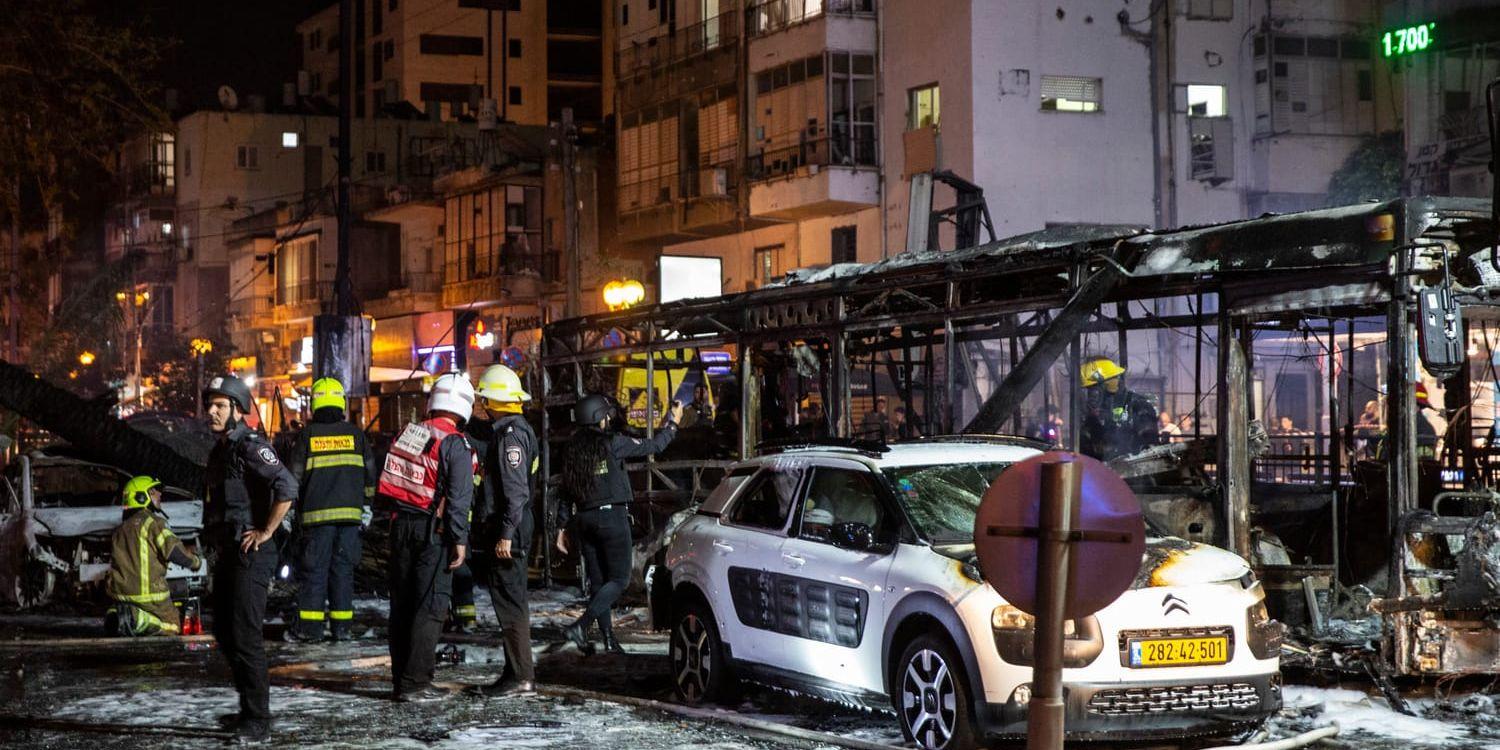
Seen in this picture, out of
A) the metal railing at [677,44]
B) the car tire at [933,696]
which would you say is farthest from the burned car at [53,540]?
the metal railing at [677,44]

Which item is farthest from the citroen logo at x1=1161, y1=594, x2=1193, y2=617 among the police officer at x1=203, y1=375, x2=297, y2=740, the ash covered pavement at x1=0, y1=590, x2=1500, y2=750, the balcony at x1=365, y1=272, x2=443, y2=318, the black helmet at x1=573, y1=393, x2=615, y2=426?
the balcony at x1=365, y1=272, x2=443, y2=318

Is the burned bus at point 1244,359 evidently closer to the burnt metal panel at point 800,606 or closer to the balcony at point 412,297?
the burnt metal panel at point 800,606

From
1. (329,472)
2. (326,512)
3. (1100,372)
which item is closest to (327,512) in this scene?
(326,512)

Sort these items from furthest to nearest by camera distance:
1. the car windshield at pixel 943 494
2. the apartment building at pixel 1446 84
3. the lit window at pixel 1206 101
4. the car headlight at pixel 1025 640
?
the lit window at pixel 1206 101
the apartment building at pixel 1446 84
the car windshield at pixel 943 494
the car headlight at pixel 1025 640

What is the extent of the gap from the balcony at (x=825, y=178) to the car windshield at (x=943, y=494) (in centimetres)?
2755

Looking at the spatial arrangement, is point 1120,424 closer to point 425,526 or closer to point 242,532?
point 425,526

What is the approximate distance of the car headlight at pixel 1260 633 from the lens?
8414mm

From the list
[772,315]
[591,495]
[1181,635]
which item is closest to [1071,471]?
[1181,635]

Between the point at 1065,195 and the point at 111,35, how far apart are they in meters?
20.7

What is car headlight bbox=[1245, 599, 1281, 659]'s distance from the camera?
841cm

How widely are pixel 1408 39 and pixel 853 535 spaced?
95.8 feet

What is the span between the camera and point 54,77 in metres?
21.3

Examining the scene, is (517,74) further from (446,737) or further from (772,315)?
(446,737)

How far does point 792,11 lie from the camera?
38.4 meters
